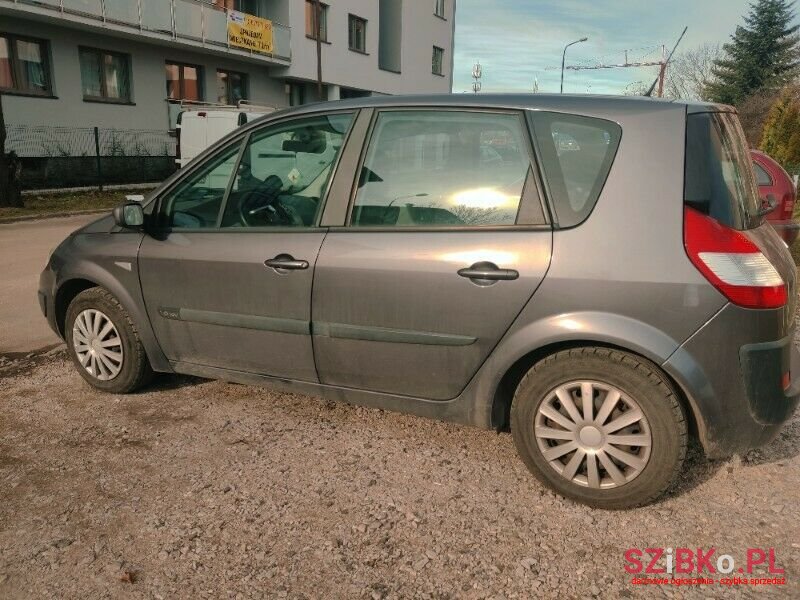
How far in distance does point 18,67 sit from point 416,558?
806 inches

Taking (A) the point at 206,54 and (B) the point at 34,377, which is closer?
(B) the point at 34,377

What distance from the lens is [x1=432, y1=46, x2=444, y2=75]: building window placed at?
37719mm

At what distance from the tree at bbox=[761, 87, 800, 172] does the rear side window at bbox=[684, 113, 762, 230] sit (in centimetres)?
1931

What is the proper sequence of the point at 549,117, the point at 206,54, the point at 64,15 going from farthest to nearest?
the point at 206,54
the point at 64,15
the point at 549,117

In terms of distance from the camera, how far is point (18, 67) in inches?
719

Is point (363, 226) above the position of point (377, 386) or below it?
above

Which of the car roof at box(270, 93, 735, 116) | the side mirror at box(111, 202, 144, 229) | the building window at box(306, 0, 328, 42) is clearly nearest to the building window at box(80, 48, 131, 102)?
the building window at box(306, 0, 328, 42)

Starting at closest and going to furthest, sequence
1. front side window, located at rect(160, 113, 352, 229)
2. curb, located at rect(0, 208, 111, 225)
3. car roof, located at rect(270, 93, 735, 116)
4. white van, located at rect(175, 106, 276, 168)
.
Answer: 1. car roof, located at rect(270, 93, 735, 116)
2. front side window, located at rect(160, 113, 352, 229)
3. curb, located at rect(0, 208, 111, 225)
4. white van, located at rect(175, 106, 276, 168)

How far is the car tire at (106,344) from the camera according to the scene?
12.6 feet

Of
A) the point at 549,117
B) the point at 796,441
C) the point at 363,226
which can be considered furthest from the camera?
the point at 796,441

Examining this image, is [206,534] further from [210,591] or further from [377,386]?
[377,386]

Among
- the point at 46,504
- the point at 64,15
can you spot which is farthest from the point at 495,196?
the point at 64,15

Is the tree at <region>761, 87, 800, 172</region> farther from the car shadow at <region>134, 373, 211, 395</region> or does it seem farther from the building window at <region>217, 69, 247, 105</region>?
the car shadow at <region>134, 373, 211, 395</region>

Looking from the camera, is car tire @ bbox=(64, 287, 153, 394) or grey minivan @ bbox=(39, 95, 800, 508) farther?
car tire @ bbox=(64, 287, 153, 394)
